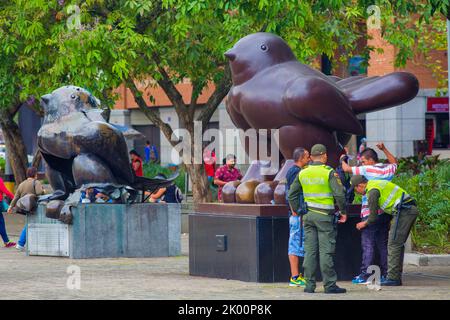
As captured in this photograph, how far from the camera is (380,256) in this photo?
14102 millimetres

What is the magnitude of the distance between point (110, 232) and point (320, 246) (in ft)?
21.1

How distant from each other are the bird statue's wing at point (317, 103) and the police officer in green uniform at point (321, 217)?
4.30 ft

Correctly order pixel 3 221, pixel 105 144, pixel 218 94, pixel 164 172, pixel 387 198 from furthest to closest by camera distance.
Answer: pixel 164 172 → pixel 218 94 → pixel 3 221 → pixel 105 144 → pixel 387 198

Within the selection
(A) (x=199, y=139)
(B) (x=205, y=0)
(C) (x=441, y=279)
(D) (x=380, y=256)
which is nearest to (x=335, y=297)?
(D) (x=380, y=256)

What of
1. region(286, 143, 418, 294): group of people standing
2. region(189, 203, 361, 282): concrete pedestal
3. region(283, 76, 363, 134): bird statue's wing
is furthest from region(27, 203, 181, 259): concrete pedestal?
region(283, 76, 363, 134): bird statue's wing

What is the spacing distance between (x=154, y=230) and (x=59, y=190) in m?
1.78

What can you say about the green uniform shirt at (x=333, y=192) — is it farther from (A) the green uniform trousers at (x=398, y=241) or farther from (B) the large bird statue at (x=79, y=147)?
(B) the large bird statue at (x=79, y=147)

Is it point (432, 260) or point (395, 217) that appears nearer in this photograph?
point (395, 217)

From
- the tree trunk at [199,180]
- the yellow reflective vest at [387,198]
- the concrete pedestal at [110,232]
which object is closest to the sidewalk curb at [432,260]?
the yellow reflective vest at [387,198]

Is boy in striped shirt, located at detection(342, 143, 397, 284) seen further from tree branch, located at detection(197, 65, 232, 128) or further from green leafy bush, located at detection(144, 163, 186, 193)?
green leafy bush, located at detection(144, 163, 186, 193)

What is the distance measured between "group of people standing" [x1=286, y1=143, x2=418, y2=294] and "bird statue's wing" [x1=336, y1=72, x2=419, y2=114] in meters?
0.87

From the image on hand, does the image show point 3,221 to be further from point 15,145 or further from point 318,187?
point 15,145

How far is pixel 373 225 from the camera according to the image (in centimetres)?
1387

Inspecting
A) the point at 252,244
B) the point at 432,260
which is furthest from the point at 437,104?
the point at 252,244
